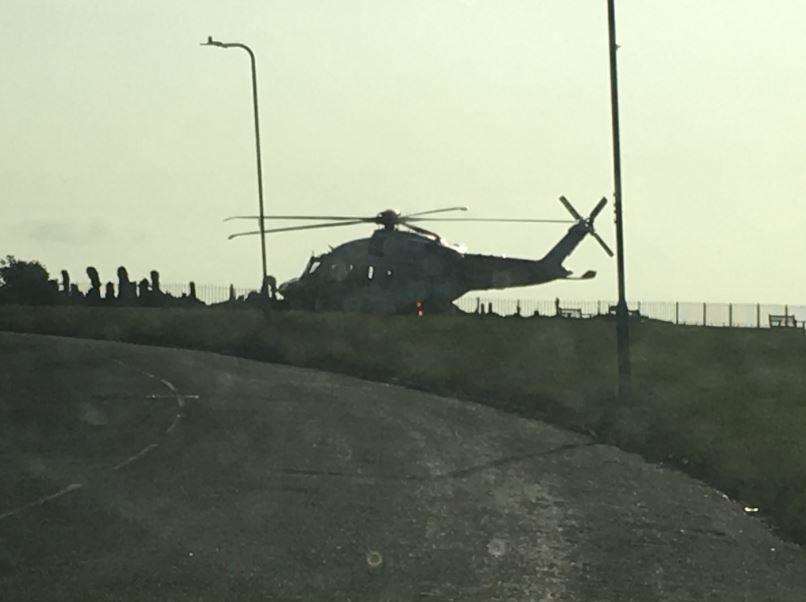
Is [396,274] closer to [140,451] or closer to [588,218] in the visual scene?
[588,218]

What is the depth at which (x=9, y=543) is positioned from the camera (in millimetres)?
19281

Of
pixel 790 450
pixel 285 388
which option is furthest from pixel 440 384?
pixel 790 450

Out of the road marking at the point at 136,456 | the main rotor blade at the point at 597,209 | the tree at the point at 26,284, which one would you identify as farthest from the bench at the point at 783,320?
the road marking at the point at 136,456

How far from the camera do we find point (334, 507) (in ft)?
75.2

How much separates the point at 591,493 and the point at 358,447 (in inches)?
187

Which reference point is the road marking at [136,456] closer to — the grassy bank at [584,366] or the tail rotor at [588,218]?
the grassy bank at [584,366]

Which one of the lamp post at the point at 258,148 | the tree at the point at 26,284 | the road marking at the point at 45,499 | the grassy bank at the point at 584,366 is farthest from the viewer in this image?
the tree at the point at 26,284

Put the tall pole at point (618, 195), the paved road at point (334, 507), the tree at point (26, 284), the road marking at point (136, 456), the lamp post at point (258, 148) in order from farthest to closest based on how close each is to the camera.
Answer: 1. the tree at point (26, 284)
2. the lamp post at point (258, 148)
3. the tall pole at point (618, 195)
4. the road marking at point (136, 456)
5. the paved road at point (334, 507)

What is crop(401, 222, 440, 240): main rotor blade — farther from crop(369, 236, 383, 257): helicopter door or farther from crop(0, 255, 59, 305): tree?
crop(0, 255, 59, 305): tree

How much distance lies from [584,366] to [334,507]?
24041 mm

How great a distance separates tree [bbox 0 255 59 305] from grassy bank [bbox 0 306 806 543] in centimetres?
1972

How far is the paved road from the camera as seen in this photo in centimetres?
1806

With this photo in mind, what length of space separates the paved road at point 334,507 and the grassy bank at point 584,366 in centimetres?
121

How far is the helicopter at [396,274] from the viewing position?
2596 inches
